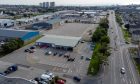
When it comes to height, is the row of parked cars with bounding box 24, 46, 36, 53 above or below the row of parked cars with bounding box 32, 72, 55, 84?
above

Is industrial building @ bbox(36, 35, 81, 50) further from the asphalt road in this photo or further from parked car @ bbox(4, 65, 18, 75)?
parked car @ bbox(4, 65, 18, 75)

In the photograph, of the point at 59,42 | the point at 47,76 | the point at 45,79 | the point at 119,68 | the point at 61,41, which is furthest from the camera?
the point at 61,41

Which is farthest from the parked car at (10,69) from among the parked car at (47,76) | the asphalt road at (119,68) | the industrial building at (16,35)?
the industrial building at (16,35)

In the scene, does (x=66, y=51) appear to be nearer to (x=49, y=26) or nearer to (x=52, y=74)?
(x=52, y=74)

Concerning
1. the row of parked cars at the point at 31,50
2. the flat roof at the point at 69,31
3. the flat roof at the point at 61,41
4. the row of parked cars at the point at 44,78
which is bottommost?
the row of parked cars at the point at 44,78

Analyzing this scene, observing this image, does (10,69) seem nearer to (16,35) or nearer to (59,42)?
(59,42)

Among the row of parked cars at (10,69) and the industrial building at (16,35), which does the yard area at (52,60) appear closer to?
the row of parked cars at (10,69)

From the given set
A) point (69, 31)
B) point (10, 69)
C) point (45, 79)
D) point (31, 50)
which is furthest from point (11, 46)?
point (69, 31)

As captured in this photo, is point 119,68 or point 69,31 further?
point 69,31

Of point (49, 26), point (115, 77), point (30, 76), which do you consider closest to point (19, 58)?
point (30, 76)

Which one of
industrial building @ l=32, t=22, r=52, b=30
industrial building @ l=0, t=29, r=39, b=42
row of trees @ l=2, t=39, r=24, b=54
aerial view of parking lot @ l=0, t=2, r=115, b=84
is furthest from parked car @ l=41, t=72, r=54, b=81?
industrial building @ l=32, t=22, r=52, b=30

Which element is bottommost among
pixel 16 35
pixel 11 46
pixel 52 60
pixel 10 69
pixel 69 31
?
pixel 52 60
